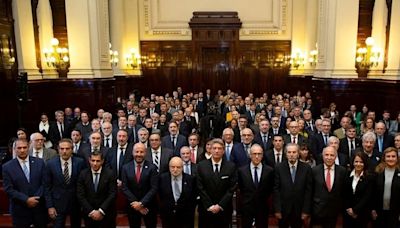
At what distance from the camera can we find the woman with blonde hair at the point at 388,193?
4645 mm

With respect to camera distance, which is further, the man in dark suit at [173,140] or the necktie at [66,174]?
the man in dark suit at [173,140]

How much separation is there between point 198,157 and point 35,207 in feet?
8.51

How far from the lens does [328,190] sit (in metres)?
4.67

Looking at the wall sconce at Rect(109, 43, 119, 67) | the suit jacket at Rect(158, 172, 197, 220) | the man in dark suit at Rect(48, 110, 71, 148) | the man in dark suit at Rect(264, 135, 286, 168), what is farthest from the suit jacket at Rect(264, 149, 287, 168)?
the wall sconce at Rect(109, 43, 119, 67)

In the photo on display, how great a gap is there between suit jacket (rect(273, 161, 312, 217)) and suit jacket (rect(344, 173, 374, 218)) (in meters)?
0.49

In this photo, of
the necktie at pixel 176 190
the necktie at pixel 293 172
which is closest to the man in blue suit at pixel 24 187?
the necktie at pixel 176 190

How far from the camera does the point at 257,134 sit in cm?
755

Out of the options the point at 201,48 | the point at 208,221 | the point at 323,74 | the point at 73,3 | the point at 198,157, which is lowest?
the point at 208,221

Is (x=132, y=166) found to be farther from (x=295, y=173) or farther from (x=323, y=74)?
(x=323, y=74)

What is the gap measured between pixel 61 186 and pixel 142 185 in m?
1.08

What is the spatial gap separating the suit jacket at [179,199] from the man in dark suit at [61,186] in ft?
3.85

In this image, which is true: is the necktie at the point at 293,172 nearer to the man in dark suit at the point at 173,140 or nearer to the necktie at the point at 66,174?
the man in dark suit at the point at 173,140

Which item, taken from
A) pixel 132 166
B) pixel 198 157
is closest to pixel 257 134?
pixel 198 157

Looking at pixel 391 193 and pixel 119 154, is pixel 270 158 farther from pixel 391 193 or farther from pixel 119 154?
pixel 119 154
